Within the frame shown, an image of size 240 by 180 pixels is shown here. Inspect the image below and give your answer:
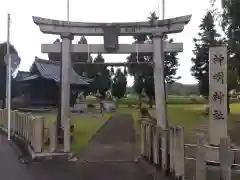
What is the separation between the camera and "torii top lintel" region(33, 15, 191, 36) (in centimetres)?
1230

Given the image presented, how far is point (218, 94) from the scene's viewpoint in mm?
9430

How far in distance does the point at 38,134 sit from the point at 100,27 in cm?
422

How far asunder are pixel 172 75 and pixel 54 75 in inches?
553

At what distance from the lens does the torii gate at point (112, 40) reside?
39.8 feet

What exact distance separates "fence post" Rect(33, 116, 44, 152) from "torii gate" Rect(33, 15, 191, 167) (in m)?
1.44

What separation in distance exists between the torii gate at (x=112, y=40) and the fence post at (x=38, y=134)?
144 centimetres

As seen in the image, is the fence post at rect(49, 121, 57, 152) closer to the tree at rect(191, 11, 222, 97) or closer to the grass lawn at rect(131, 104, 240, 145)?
the grass lawn at rect(131, 104, 240, 145)

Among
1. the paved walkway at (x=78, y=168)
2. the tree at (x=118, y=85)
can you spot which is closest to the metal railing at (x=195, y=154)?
the paved walkway at (x=78, y=168)

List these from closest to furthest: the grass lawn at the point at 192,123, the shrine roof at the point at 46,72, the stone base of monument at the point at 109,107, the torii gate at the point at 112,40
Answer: the torii gate at the point at 112,40 → the grass lawn at the point at 192,123 → the shrine roof at the point at 46,72 → the stone base of monument at the point at 109,107

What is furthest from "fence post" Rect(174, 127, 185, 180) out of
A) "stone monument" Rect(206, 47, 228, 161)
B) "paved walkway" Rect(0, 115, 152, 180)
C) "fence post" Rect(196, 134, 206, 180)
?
"stone monument" Rect(206, 47, 228, 161)

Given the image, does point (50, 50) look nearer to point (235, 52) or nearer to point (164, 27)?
point (164, 27)

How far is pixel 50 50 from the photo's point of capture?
503 inches

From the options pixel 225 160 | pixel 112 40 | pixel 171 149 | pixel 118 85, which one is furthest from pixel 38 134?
pixel 118 85

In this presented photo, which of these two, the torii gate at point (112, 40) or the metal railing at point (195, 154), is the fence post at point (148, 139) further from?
the torii gate at point (112, 40)
